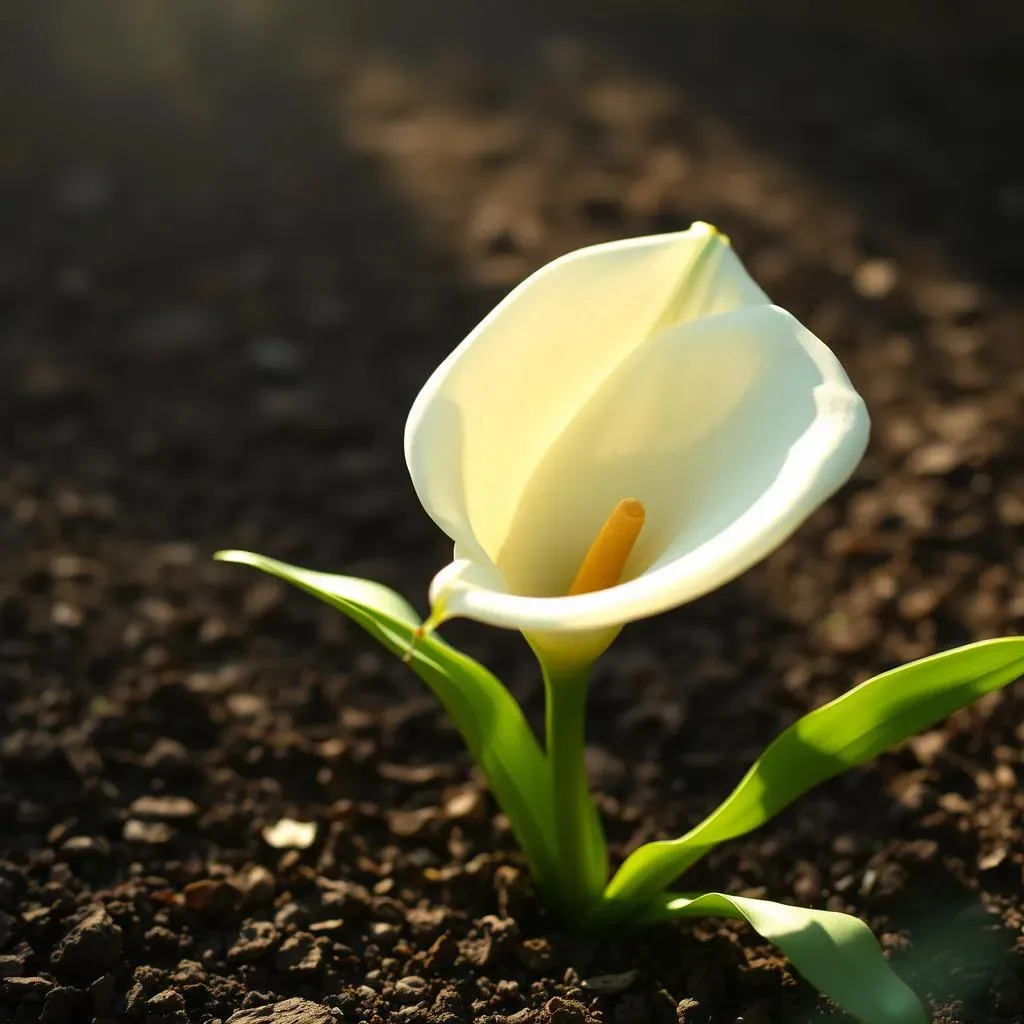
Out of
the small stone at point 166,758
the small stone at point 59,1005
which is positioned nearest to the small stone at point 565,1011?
the small stone at point 59,1005

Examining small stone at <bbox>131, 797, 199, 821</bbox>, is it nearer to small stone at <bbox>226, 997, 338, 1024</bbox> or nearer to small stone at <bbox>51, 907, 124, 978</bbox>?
small stone at <bbox>51, 907, 124, 978</bbox>

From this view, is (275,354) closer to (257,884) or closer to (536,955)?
(257,884)

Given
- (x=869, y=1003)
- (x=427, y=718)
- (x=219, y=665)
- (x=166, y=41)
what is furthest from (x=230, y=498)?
(x=166, y=41)

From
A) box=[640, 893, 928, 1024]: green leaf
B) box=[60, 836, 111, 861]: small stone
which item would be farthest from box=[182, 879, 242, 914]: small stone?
box=[640, 893, 928, 1024]: green leaf

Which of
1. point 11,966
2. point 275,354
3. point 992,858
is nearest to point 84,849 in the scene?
point 11,966

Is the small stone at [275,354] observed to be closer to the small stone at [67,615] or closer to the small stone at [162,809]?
the small stone at [67,615]

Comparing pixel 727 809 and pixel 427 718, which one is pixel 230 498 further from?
pixel 727 809
